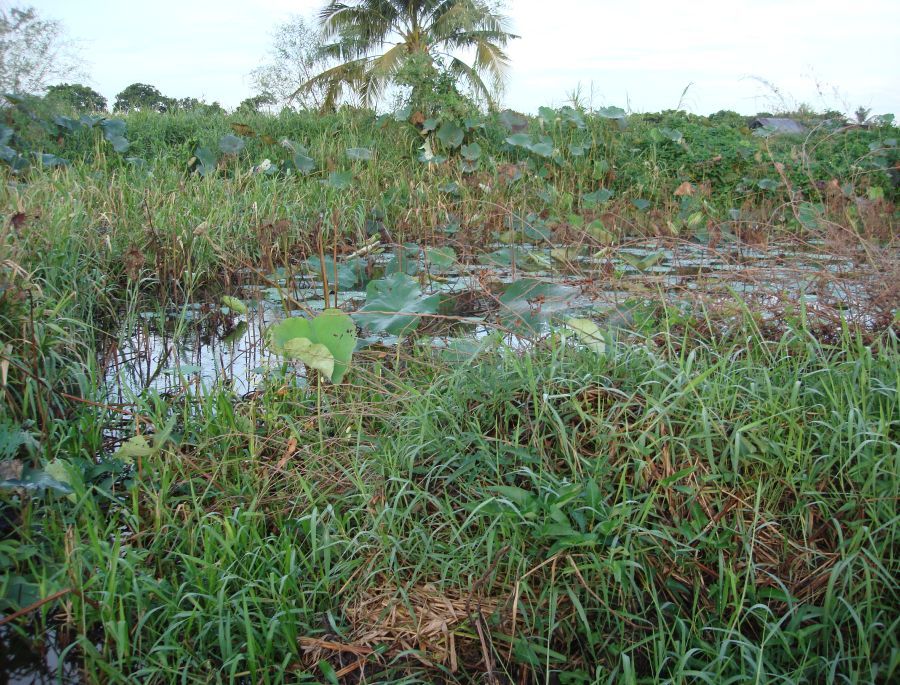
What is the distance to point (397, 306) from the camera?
8.41ft

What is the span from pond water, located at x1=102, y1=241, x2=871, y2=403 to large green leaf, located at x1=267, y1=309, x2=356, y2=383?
125 millimetres

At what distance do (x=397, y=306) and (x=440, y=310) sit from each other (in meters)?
0.74

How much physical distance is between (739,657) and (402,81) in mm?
7036

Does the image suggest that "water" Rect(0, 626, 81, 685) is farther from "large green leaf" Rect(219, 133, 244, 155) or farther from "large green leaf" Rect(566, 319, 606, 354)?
"large green leaf" Rect(219, 133, 244, 155)

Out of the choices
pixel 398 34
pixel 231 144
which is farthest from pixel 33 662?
pixel 398 34

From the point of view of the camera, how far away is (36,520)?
179 centimetres

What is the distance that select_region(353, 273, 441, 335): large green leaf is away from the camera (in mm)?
2504

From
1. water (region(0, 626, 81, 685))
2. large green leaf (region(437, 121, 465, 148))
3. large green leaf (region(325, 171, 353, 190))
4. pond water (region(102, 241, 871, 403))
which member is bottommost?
water (region(0, 626, 81, 685))

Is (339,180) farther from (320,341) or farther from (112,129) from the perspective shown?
(112,129)

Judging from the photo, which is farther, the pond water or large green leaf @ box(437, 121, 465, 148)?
large green leaf @ box(437, 121, 465, 148)

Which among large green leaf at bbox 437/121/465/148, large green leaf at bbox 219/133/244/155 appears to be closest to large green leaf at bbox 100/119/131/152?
large green leaf at bbox 219/133/244/155

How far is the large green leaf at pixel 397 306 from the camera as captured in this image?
2504 mm

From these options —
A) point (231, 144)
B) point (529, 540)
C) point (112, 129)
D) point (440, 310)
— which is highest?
point (112, 129)

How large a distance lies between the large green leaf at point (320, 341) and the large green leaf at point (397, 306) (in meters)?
0.31
